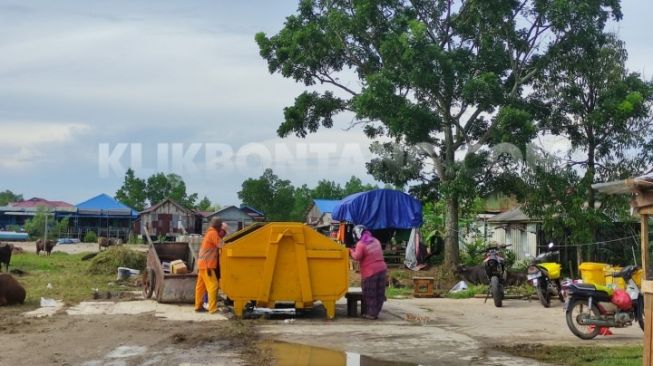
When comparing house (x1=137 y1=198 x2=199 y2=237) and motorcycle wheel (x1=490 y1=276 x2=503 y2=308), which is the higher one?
house (x1=137 y1=198 x2=199 y2=237)

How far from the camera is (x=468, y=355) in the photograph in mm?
9039

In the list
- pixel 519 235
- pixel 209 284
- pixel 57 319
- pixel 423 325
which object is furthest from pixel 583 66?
pixel 57 319

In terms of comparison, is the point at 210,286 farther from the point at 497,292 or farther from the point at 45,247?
the point at 45,247

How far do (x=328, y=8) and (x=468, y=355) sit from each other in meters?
16.5

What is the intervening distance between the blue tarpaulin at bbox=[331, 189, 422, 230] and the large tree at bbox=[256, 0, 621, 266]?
31.8 inches

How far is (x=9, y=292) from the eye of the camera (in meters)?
13.1

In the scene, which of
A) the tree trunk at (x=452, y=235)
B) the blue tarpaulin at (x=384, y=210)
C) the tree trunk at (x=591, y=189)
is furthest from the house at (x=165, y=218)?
the tree trunk at (x=591, y=189)

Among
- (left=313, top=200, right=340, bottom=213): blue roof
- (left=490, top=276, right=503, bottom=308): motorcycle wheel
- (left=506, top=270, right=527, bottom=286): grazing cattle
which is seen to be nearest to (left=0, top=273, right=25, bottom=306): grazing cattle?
(left=490, top=276, right=503, bottom=308): motorcycle wheel

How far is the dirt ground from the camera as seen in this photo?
8539mm

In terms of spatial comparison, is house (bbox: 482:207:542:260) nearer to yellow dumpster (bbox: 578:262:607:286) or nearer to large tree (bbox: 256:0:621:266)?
large tree (bbox: 256:0:621:266)

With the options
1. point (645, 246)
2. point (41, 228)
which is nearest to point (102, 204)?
point (41, 228)

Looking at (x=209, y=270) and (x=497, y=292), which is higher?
(x=209, y=270)

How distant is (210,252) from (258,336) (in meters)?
2.82

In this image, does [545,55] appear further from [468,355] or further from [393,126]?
[468,355]
